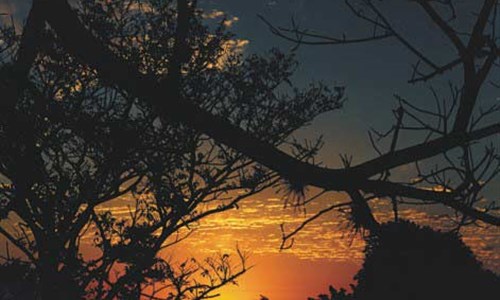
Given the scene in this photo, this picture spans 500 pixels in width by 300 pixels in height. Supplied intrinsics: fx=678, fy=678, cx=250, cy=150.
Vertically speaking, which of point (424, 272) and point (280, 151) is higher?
point (424, 272)

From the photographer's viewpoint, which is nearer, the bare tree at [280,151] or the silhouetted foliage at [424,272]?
the bare tree at [280,151]

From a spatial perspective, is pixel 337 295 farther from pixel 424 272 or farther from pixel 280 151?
pixel 280 151

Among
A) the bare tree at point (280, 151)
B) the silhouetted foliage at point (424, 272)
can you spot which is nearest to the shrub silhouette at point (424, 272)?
the silhouetted foliage at point (424, 272)

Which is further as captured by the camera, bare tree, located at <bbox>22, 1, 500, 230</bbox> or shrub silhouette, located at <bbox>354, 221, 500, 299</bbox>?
shrub silhouette, located at <bbox>354, 221, 500, 299</bbox>

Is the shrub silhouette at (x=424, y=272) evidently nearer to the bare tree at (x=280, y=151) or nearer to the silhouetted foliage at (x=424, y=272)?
the silhouetted foliage at (x=424, y=272)

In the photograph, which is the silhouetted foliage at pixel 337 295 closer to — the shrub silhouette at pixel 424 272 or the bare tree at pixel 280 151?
the shrub silhouette at pixel 424 272

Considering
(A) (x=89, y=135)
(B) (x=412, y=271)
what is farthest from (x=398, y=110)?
(B) (x=412, y=271)

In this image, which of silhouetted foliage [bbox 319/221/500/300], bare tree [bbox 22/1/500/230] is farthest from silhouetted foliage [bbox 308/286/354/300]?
bare tree [bbox 22/1/500/230]

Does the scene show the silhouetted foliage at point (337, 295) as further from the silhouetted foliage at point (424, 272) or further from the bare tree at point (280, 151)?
the bare tree at point (280, 151)

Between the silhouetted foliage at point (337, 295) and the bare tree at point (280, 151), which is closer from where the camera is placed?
the bare tree at point (280, 151)

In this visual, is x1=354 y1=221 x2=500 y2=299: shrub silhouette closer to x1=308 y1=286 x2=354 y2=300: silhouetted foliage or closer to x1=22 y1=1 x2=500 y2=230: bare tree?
x1=308 y1=286 x2=354 y2=300: silhouetted foliage

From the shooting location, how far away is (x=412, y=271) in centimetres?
1967

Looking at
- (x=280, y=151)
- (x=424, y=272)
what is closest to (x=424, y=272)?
(x=424, y=272)

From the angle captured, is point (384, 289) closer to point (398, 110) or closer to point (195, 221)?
point (195, 221)
